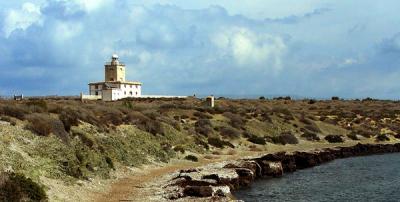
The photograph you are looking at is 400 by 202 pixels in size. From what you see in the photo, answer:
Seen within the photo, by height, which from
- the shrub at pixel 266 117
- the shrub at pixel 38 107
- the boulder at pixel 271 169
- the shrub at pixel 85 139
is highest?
the shrub at pixel 38 107

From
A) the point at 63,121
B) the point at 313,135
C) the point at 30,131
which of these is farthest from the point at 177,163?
the point at 313,135

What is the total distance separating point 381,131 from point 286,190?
5130 centimetres

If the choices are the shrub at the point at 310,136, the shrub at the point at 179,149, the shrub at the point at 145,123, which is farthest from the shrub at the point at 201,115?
the shrub at the point at 179,149

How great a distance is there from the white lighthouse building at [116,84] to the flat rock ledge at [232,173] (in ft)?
234

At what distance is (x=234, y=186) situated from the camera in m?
38.7

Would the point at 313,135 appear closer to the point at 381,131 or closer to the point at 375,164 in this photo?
the point at 381,131

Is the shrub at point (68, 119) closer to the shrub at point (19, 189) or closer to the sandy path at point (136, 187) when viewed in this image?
the sandy path at point (136, 187)

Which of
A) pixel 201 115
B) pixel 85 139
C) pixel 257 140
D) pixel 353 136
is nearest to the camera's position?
pixel 85 139

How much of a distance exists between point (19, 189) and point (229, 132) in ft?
145

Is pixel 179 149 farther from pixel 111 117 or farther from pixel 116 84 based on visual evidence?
pixel 116 84

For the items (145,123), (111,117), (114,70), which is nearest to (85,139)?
(111,117)

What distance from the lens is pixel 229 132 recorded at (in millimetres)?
67000

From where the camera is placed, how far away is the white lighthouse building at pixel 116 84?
127562 millimetres

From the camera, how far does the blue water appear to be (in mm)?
35375
